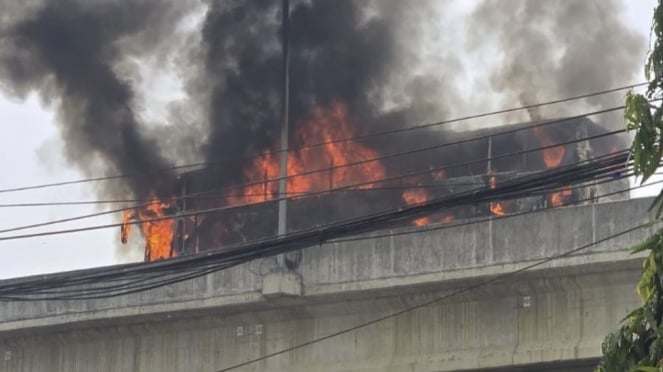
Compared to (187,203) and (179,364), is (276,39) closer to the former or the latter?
(187,203)

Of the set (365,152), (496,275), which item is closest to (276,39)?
(365,152)

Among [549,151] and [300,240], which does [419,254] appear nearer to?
[300,240]

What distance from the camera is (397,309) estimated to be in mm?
25484

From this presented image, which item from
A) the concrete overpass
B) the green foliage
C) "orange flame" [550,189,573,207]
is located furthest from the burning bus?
the green foliage

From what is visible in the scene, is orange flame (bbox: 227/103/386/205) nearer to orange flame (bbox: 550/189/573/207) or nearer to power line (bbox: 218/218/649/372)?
orange flame (bbox: 550/189/573/207)

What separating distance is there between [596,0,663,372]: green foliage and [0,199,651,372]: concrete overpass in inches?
455

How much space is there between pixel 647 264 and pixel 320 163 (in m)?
22.8

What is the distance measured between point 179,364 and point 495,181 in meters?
6.25

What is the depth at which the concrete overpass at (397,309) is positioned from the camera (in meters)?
23.7

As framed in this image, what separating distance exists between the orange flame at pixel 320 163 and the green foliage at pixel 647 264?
A: 2084cm

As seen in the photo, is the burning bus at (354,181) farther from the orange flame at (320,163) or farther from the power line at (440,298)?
the power line at (440,298)

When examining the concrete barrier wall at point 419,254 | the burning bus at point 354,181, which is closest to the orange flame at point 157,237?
the burning bus at point 354,181

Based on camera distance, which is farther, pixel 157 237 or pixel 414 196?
pixel 157 237

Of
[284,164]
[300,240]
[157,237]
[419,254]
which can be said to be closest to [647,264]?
[300,240]
